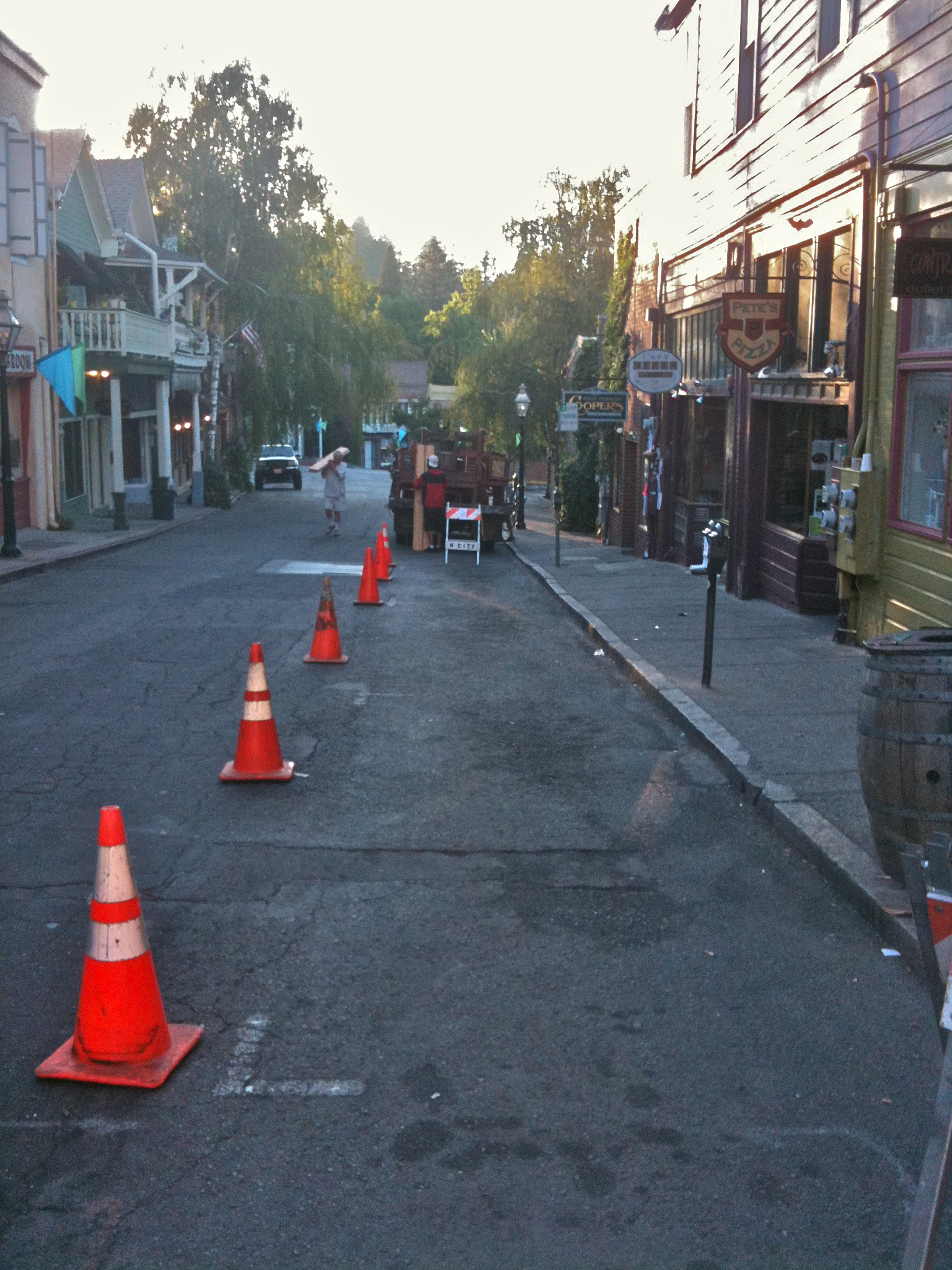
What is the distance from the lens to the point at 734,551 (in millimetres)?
16406

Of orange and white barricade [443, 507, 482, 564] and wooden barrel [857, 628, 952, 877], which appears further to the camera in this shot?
orange and white barricade [443, 507, 482, 564]

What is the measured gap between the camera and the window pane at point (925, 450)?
1012cm

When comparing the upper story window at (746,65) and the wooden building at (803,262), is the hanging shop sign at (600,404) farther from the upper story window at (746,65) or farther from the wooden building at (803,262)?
the upper story window at (746,65)

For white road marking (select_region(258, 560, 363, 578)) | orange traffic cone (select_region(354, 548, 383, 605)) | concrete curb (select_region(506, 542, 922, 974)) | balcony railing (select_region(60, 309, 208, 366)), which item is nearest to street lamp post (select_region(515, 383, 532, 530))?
balcony railing (select_region(60, 309, 208, 366))

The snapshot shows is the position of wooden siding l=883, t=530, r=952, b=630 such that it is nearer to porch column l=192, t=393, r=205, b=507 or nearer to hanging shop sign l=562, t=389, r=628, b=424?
hanging shop sign l=562, t=389, r=628, b=424

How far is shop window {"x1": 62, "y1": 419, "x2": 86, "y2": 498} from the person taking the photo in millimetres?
30062

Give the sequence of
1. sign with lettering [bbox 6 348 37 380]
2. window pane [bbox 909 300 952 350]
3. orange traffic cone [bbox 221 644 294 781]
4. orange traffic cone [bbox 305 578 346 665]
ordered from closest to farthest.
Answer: orange traffic cone [bbox 221 644 294 781]
window pane [bbox 909 300 952 350]
orange traffic cone [bbox 305 578 346 665]
sign with lettering [bbox 6 348 37 380]

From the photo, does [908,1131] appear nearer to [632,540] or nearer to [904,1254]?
[904,1254]

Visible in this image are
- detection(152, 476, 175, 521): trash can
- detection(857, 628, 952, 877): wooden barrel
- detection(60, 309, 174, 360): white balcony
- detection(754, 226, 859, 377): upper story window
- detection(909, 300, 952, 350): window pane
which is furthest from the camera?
detection(152, 476, 175, 521): trash can

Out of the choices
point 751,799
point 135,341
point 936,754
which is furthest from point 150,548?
point 936,754

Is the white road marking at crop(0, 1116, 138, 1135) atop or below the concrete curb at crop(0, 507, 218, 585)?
below

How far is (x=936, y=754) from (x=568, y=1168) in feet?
7.64

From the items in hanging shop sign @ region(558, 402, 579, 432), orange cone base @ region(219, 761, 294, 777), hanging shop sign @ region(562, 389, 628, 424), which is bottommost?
orange cone base @ region(219, 761, 294, 777)

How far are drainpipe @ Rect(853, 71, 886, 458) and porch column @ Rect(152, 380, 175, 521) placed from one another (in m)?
22.6
